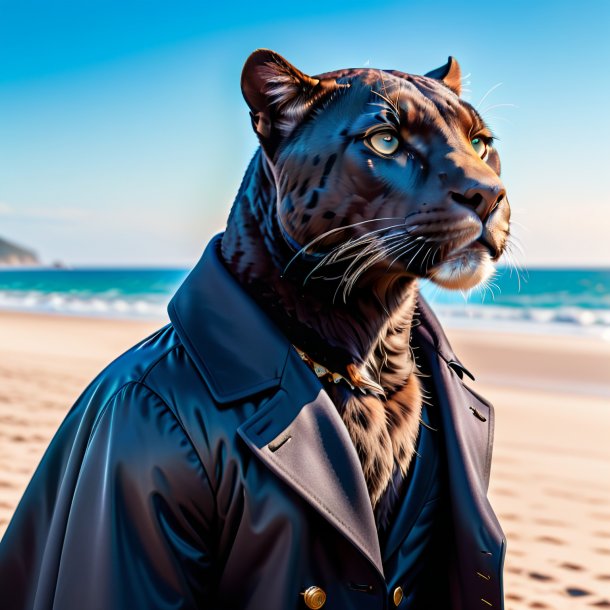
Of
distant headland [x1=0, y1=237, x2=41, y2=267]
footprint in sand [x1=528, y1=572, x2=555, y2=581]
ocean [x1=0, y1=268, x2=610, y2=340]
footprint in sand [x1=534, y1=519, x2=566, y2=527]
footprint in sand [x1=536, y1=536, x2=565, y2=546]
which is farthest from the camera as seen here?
distant headland [x1=0, y1=237, x2=41, y2=267]

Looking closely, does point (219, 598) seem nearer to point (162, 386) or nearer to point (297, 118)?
point (162, 386)

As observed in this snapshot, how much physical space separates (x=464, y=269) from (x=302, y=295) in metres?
0.33

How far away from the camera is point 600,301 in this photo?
119ft

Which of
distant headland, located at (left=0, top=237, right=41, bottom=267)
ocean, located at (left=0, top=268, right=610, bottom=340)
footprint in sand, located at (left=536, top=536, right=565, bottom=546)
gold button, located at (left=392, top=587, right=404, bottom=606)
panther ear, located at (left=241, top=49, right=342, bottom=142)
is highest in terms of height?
panther ear, located at (left=241, top=49, right=342, bottom=142)

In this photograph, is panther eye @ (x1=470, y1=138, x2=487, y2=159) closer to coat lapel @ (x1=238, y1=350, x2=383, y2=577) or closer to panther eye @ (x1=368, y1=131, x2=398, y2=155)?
panther eye @ (x1=368, y1=131, x2=398, y2=155)

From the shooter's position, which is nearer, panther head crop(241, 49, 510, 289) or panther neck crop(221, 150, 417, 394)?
panther head crop(241, 49, 510, 289)

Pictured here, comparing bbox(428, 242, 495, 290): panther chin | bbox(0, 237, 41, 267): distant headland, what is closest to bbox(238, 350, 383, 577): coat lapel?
bbox(428, 242, 495, 290): panther chin

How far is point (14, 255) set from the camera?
3669 inches

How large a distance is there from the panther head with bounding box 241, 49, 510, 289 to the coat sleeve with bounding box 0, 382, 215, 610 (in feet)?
1.43

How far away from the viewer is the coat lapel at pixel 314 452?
50.7 inches

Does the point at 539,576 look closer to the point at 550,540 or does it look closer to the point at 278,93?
the point at 550,540

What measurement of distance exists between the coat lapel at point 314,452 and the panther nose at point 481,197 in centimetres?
45

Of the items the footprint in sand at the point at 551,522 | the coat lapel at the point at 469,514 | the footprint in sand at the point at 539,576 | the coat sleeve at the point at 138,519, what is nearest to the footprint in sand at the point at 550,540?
the footprint in sand at the point at 551,522

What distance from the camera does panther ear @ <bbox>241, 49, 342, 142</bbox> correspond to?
1.37 meters
